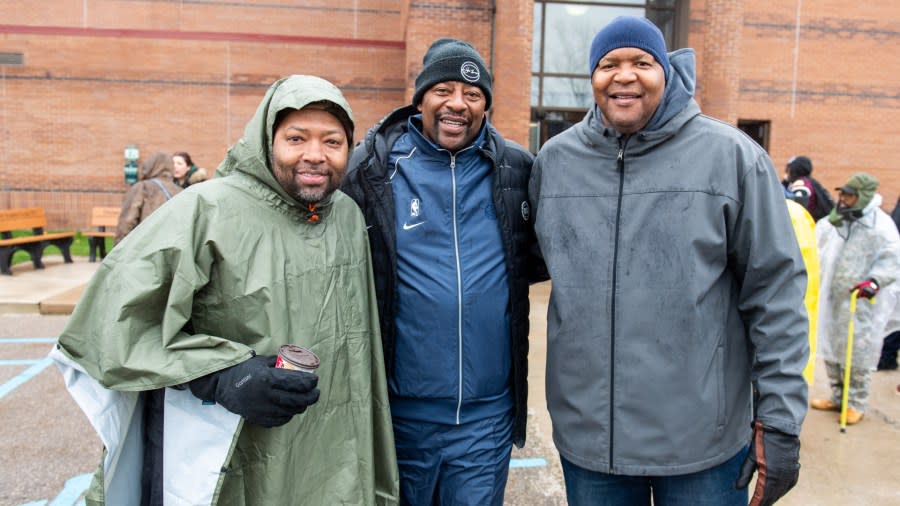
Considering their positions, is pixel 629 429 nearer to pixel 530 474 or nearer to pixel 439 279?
pixel 439 279

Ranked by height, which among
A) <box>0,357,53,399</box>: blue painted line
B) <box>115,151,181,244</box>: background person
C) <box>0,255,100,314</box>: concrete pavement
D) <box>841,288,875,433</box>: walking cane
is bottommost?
<box>0,357,53,399</box>: blue painted line

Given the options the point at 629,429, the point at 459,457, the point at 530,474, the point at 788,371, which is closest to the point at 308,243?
the point at 459,457

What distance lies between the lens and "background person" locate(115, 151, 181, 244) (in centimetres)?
703

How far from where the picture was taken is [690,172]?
2.10m

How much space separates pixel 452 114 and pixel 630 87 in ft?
2.33

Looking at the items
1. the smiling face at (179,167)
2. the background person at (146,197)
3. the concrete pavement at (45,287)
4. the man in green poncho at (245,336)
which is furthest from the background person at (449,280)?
the concrete pavement at (45,287)

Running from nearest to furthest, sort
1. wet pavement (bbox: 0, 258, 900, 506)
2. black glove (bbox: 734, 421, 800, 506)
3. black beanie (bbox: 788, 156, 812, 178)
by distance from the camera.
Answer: black glove (bbox: 734, 421, 800, 506) < wet pavement (bbox: 0, 258, 900, 506) < black beanie (bbox: 788, 156, 812, 178)

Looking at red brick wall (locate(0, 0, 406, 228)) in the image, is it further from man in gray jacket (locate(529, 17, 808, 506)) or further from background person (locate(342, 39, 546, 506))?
man in gray jacket (locate(529, 17, 808, 506))

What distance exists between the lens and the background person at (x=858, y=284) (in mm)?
5289

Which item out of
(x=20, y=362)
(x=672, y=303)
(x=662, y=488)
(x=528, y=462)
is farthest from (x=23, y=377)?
(x=672, y=303)

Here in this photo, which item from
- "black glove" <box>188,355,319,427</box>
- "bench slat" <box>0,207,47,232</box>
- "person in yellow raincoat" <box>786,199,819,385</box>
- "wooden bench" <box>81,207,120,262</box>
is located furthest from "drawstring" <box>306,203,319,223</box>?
"wooden bench" <box>81,207,120,262</box>

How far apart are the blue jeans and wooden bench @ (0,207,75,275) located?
1159 centimetres

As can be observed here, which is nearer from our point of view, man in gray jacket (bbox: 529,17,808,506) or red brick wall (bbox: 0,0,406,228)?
man in gray jacket (bbox: 529,17,808,506)

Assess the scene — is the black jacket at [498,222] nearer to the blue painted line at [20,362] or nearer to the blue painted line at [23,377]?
the blue painted line at [23,377]
